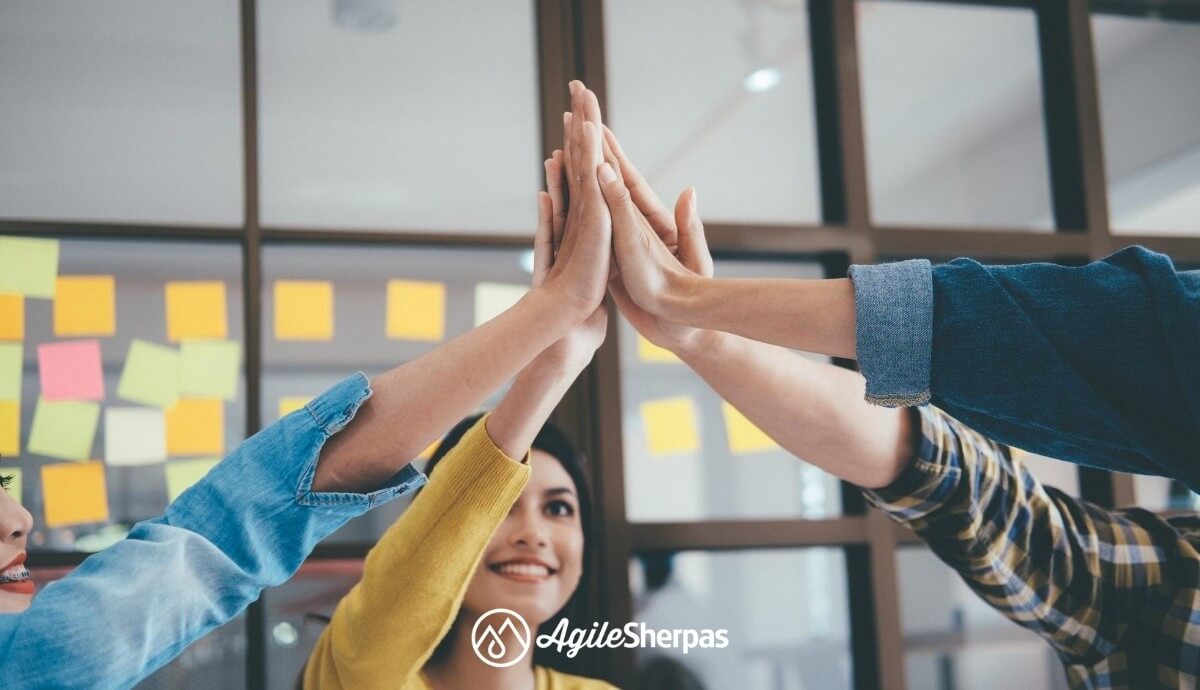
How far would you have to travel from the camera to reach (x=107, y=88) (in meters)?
1.91

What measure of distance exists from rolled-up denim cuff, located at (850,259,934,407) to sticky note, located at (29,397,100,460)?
4.47 feet

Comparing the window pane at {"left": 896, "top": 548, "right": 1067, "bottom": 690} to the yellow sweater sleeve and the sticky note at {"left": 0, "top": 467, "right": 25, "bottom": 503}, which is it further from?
the sticky note at {"left": 0, "top": 467, "right": 25, "bottom": 503}

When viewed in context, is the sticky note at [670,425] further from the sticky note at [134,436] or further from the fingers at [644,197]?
the sticky note at [134,436]

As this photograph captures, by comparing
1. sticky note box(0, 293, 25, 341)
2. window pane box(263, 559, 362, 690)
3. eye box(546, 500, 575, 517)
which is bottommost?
window pane box(263, 559, 362, 690)

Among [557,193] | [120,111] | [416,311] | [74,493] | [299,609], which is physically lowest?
[299,609]

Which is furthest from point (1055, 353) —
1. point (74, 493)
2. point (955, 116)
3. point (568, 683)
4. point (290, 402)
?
point (955, 116)

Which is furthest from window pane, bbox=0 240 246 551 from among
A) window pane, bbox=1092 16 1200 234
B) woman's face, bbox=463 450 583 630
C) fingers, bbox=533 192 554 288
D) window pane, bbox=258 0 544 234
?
window pane, bbox=1092 16 1200 234

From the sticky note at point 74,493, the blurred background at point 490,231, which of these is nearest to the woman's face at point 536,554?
the blurred background at point 490,231

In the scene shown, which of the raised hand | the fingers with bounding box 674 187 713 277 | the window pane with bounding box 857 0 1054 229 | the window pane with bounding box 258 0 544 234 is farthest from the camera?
the window pane with bounding box 857 0 1054 229

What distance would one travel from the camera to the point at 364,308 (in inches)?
77.4

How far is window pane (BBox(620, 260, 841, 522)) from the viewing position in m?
2.07

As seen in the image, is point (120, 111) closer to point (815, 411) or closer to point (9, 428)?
point (9, 428)

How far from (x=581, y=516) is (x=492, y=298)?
0.46 m

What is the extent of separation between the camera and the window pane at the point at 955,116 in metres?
2.60
